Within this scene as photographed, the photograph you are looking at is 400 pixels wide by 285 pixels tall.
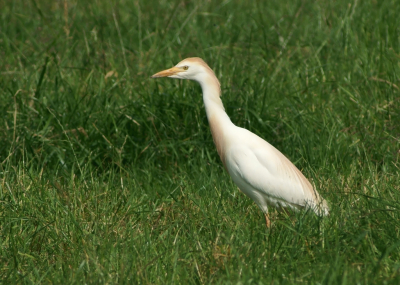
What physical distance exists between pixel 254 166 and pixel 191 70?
2.51 ft

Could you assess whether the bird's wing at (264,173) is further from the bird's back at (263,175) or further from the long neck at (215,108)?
the long neck at (215,108)

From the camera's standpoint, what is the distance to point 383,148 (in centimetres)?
445

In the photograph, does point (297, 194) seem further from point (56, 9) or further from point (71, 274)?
point (56, 9)

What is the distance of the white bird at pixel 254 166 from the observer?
146 inches

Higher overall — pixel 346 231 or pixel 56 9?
pixel 346 231

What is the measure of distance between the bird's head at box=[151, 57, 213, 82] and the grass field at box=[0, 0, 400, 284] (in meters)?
0.70

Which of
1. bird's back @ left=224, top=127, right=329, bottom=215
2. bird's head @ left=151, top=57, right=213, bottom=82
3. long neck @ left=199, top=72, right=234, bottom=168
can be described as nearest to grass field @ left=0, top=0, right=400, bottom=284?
bird's back @ left=224, top=127, right=329, bottom=215

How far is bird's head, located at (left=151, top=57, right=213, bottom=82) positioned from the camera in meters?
3.85

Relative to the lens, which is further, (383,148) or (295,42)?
(295,42)

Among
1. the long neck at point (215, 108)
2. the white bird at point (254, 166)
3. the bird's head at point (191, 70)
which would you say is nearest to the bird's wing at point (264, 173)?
the white bird at point (254, 166)

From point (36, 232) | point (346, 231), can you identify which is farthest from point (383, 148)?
point (36, 232)

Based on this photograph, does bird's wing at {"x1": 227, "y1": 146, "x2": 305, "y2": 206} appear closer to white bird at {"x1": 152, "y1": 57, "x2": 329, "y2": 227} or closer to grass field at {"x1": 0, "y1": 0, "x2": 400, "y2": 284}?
white bird at {"x1": 152, "y1": 57, "x2": 329, "y2": 227}

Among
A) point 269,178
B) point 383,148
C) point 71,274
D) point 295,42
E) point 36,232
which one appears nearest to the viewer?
point 71,274

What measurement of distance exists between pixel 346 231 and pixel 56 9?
554cm
